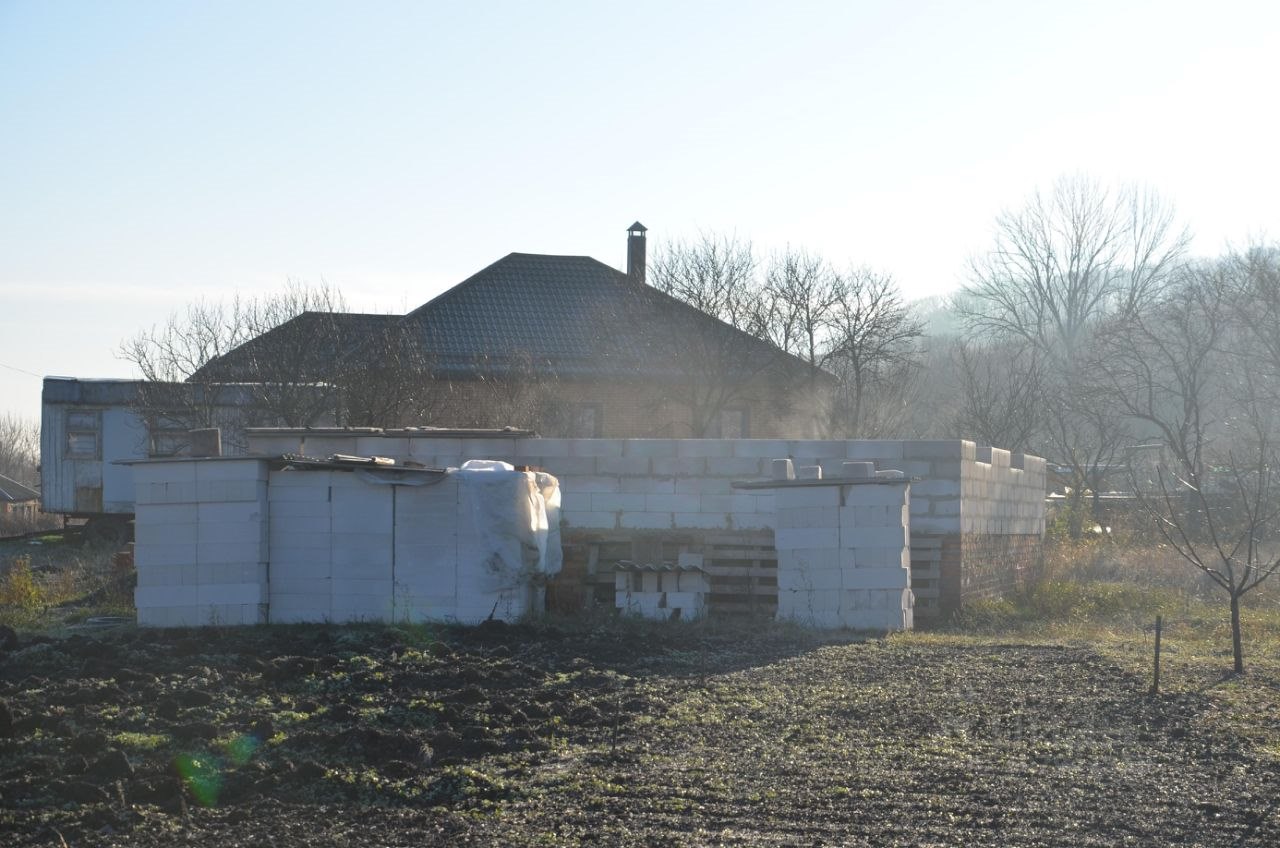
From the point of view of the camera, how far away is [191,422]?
24406mm

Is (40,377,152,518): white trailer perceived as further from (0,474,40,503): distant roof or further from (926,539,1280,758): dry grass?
(0,474,40,503): distant roof

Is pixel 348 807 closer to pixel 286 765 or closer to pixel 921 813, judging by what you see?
pixel 286 765

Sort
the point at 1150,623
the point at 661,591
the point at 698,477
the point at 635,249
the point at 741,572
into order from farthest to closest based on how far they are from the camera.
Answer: the point at 635,249 → the point at 1150,623 → the point at 698,477 → the point at 741,572 → the point at 661,591

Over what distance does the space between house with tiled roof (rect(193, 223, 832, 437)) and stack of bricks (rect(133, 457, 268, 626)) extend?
1462cm

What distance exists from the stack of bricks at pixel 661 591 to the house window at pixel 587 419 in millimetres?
17923

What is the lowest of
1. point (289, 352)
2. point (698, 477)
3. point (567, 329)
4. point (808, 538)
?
point (808, 538)

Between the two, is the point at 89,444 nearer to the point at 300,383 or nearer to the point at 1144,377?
the point at 300,383

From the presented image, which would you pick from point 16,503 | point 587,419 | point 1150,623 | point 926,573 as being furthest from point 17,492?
point 1150,623

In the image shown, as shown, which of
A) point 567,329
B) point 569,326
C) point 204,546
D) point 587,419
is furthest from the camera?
point 569,326

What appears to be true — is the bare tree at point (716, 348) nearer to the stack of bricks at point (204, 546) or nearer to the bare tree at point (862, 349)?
the bare tree at point (862, 349)

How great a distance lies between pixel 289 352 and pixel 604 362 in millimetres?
9766

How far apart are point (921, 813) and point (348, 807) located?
2.75m

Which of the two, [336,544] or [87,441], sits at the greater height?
[87,441]

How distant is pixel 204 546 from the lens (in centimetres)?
1325
